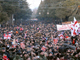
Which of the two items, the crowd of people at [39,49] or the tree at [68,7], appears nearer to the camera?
the crowd of people at [39,49]

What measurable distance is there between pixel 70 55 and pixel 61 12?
36.2 metres

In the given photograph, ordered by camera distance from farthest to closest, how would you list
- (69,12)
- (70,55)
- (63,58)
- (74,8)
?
1. (69,12)
2. (74,8)
3. (70,55)
4. (63,58)

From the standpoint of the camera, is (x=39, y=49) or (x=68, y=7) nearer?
(x=39, y=49)

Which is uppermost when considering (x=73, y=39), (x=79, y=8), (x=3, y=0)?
(x=3, y=0)

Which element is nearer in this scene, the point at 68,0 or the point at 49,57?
the point at 49,57

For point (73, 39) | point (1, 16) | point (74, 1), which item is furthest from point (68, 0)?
point (73, 39)

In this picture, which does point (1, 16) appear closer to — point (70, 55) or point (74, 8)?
point (74, 8)

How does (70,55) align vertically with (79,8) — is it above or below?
below

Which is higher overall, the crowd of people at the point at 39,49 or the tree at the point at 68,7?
the tree at the point at 68,7

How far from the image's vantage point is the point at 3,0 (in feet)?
116

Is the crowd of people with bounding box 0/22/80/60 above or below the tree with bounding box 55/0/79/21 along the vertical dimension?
below

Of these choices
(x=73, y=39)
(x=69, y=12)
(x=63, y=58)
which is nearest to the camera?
(x=63, y=58)

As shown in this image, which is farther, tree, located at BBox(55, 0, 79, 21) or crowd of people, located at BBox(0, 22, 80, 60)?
tree, located at BBox(55, 0, 79, 21)

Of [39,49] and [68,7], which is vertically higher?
[68,7]
